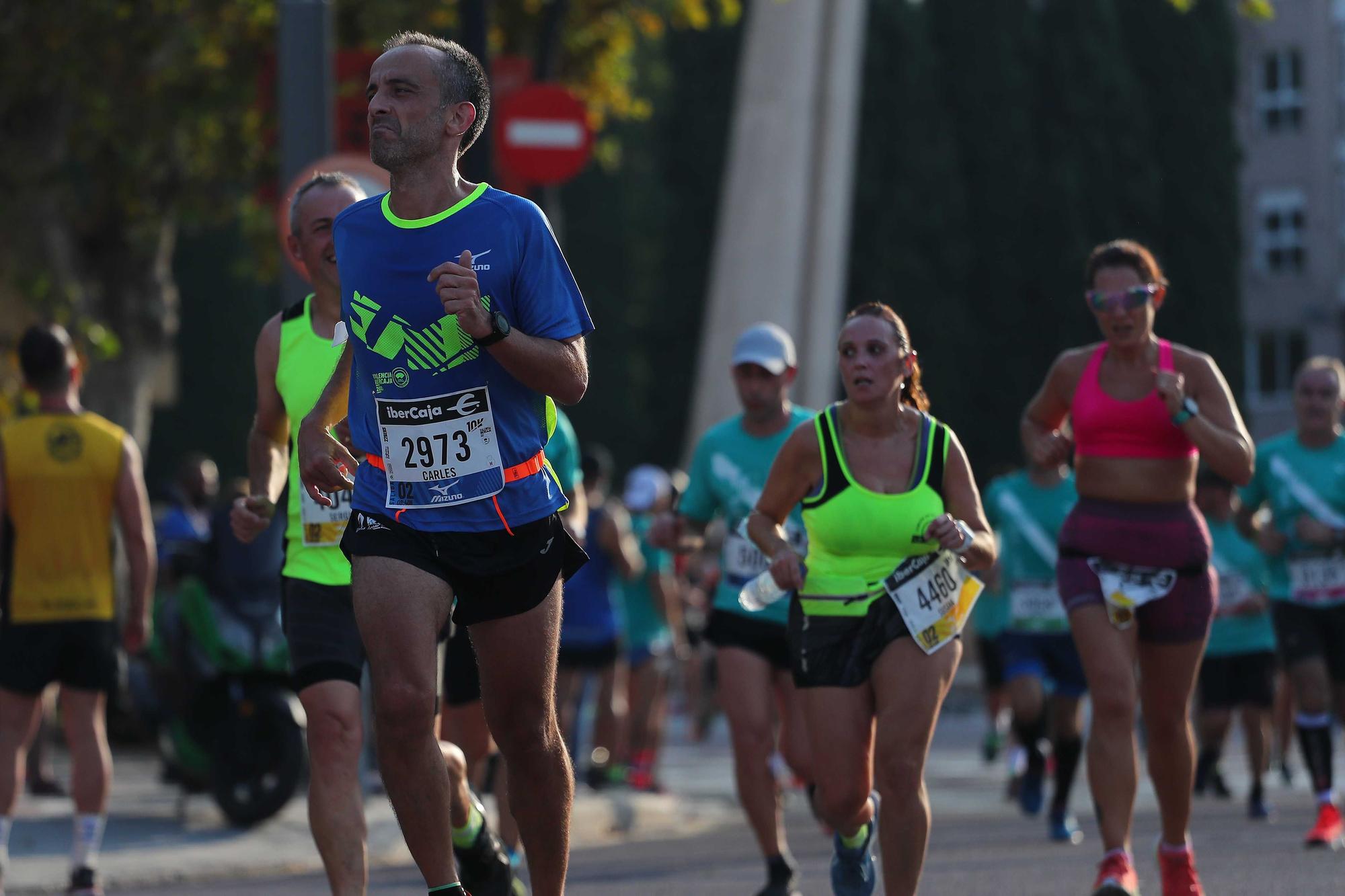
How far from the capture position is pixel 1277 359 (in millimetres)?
55844

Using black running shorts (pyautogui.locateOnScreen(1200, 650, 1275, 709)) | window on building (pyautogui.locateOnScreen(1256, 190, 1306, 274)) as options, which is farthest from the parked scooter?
window on building (pyautogui.locateOnScreen(1256, 190, 1306, 274))

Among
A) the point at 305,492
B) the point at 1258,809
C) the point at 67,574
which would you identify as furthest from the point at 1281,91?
the point at 305,492

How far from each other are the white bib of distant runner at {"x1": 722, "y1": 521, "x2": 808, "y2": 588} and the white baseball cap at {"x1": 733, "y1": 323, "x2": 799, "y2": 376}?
643 millimetres

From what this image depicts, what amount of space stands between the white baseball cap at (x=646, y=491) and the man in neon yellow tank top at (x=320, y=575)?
31.1ft

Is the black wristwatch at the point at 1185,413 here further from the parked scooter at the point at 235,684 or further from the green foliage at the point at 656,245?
the green foliage at the point at 656,245

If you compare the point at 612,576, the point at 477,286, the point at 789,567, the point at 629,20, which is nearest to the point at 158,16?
the point at 629,20

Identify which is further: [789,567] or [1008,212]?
[1008,212]

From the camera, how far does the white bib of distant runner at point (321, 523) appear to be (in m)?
6.91

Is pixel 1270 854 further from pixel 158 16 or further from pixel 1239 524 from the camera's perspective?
pixel 158 16

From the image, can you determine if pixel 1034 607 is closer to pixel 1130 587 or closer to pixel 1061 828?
pixel 1061 828

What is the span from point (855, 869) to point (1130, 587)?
1.37 meters

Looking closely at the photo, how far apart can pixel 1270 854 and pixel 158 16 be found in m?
11.4

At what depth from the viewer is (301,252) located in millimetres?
7180

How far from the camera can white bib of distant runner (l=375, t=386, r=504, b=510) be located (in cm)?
544
